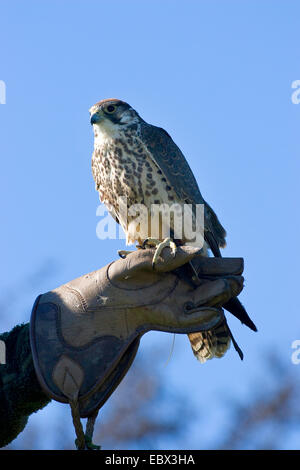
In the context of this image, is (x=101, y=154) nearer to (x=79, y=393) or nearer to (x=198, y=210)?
(x=198, y=210)

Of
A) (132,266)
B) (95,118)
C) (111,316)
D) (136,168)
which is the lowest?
(111,316)

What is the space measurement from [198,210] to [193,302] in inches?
46.1

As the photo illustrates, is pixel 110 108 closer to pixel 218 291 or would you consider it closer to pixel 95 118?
pixel 95 118

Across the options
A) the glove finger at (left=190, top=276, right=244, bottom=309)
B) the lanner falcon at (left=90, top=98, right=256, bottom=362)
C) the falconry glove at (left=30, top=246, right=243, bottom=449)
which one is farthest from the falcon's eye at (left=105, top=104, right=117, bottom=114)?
the glove finger at (left=190, top=276, right=244, bottom=309)

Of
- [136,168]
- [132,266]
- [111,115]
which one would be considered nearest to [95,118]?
[111,115]

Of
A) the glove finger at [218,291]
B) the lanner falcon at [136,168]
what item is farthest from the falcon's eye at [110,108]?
the glove finger at [218,291]

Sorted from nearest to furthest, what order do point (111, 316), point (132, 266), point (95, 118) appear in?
point (111, 316)
point (132, 266)
point (95, 118)

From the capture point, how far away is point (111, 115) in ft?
16.1

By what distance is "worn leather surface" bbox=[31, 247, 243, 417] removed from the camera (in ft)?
11.1

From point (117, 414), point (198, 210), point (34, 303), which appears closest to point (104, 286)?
point (34, 303)

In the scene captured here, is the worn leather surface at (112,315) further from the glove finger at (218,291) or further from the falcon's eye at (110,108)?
the falcon's eye at (110,108)

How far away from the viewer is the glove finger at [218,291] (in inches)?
142

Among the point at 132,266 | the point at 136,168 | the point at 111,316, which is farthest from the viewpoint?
the point at 136,168

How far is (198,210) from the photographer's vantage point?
4711mm
